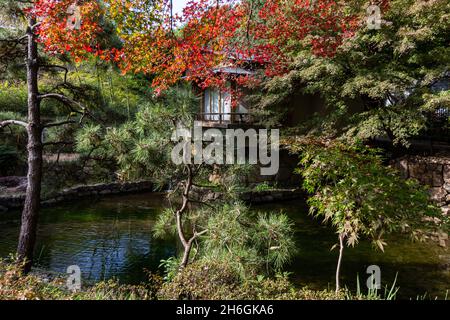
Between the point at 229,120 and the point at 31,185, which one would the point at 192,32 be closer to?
the point at 31,185

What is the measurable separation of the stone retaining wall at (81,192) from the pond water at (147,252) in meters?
0.75

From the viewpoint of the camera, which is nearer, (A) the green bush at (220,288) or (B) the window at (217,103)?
(A) the green bush at (220,288)

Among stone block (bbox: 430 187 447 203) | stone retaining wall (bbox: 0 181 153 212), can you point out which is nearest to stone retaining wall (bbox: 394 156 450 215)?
stone block (bbox: 430 187 447 203)

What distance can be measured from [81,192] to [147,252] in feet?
22.8

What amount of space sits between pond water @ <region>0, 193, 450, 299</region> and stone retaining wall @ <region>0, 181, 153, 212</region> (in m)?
0.75

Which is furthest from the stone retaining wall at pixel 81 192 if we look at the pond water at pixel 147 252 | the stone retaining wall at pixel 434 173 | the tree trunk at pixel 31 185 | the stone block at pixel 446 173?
the stone block at pixel 446 173

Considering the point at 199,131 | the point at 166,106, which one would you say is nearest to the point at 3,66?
the point at 166,106

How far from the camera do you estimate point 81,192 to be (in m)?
→ 14.0

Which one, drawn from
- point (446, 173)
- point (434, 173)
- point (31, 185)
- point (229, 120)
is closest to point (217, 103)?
point (229, 120)

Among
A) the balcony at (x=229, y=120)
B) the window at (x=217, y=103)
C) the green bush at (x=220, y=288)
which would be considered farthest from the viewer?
the window at (x=217, y=103)

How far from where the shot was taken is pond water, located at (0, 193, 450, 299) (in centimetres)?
695

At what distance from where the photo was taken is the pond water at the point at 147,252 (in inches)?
273

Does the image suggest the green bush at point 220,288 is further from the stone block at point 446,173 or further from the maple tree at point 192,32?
the stone block at point 446,173
